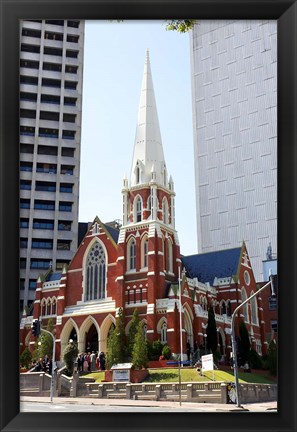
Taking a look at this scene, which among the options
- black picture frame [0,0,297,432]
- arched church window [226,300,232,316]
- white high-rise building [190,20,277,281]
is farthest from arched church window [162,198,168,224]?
black picture frame [0,0,297,432]

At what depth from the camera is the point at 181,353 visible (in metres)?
26.6

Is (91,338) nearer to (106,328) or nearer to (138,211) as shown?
(106,328)

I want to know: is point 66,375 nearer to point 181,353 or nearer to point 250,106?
point 181,353

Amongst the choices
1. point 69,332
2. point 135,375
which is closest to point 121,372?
point 135,375

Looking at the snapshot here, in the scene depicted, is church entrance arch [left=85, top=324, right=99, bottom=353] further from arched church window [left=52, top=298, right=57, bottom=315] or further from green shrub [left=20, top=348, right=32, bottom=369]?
green shrub [left=20, top=348, right=32, bottom=369]

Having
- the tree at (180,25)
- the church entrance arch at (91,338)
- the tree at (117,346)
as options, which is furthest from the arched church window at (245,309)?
the tree at (180,25)

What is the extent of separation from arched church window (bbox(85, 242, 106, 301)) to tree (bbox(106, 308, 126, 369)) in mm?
2996

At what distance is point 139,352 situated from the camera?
79.9ft

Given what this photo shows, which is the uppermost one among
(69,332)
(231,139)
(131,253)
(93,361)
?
(231,139)

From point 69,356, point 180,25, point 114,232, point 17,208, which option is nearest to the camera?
point 17,208

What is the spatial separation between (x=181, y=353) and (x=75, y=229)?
9359 millimetres

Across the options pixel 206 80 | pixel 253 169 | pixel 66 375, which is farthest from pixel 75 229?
pixel 206 80

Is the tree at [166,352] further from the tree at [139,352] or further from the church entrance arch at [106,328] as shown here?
the church entrance arch at [106,328]

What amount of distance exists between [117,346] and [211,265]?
30.7 ft
